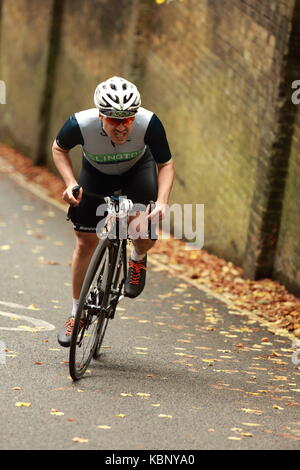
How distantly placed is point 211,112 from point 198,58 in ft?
2.72

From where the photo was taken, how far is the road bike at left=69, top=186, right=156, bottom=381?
745cm

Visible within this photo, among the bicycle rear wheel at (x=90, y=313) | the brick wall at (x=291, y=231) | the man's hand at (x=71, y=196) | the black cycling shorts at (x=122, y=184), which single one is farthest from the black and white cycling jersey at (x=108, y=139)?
the brick wall at (x=291, y=231)

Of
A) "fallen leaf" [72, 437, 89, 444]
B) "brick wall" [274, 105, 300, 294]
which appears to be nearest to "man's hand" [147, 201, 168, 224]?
"fallen leaf" [72, 437, 89, 444]

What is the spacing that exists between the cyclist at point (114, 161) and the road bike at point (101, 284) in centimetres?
12

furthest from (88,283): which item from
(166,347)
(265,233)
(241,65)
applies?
(241,65)

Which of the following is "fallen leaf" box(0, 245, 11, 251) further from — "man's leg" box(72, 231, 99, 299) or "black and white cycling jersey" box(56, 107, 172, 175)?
"black and white cycling jersey" box(56, 107, 172, 175)

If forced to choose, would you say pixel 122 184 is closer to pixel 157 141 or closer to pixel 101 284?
pixel 157 141

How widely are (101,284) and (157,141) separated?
3.63 ft

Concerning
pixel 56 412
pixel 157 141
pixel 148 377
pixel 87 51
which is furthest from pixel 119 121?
pixel 87 51

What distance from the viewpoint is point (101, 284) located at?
7797mm

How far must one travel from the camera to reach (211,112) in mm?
13594

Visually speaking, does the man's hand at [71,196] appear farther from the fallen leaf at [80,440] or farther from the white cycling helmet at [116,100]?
the fallen leaf at [80,440]

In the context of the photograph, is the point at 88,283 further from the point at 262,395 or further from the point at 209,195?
the point at 209,195

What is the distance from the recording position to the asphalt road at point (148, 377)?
6477mm
